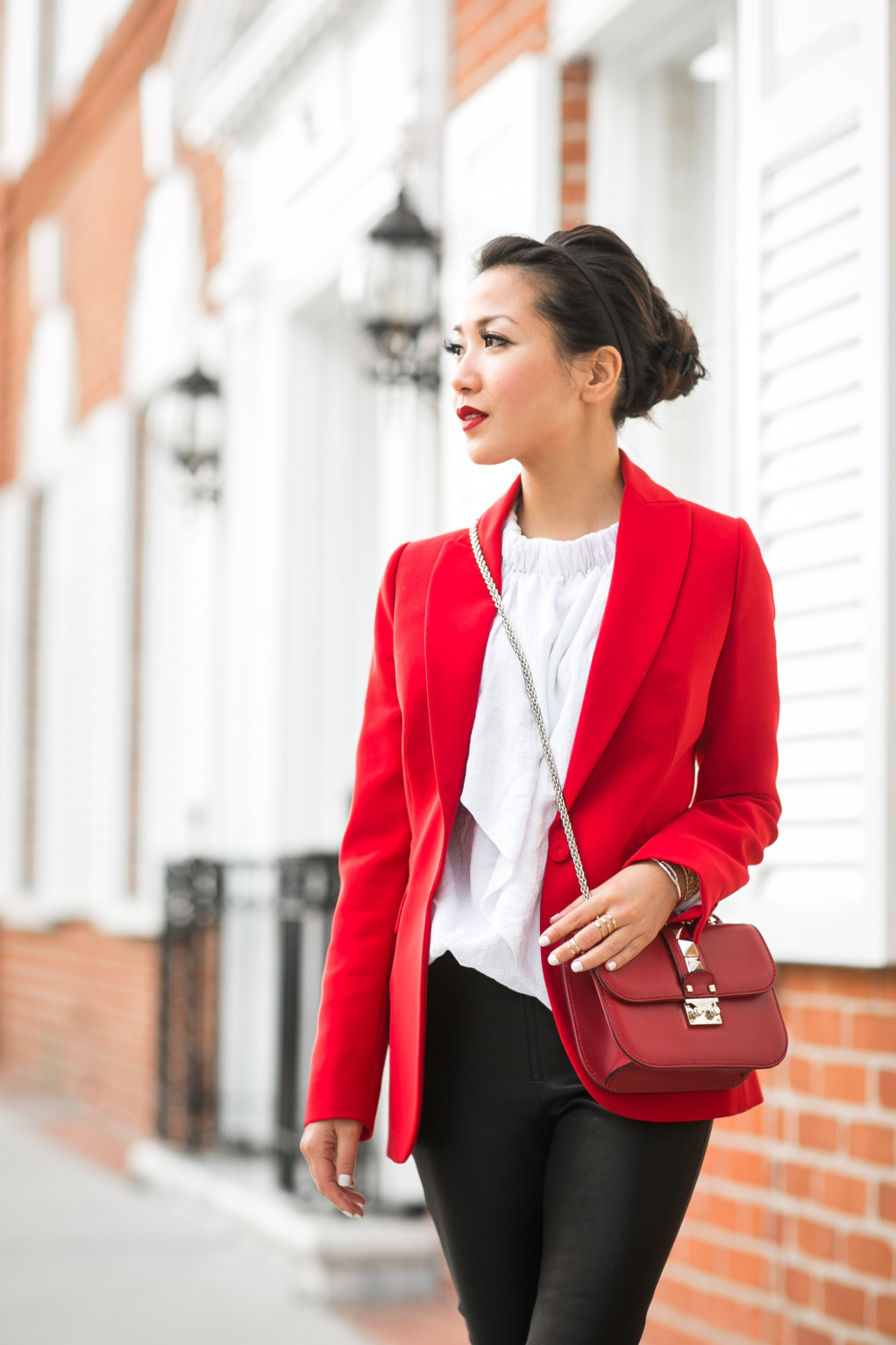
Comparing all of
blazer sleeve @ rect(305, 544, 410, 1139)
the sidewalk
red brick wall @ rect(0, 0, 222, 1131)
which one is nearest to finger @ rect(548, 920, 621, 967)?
blazer sleeve @ rect(305, 544, 410, 1139)

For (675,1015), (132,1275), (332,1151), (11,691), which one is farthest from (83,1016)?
(675,1015)

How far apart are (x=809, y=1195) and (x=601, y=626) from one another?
6.11ft

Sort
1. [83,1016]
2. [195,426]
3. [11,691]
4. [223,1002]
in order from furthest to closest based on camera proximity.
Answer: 1. [11,691]
2. [83,1016]
3. [195,426]
4. [223,1002]

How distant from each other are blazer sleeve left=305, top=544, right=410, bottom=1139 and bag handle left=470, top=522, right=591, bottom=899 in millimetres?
142

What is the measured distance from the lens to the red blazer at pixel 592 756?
6.18 ft

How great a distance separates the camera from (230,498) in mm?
6781

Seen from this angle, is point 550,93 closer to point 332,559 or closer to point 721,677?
point 332,559

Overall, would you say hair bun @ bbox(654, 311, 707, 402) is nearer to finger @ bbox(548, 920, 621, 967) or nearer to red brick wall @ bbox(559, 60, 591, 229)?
finger @ bbox(548, 920, 621, 967)

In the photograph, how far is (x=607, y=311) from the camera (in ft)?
6.61

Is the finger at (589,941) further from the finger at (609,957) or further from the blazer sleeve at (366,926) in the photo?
the blazer sleeve at (366,926)

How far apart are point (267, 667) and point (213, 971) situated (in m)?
1.23

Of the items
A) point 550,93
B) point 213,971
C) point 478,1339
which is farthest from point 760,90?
point 213,971

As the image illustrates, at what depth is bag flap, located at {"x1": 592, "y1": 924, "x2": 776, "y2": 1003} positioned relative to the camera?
5.88ft

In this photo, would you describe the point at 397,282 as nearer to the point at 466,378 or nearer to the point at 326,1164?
the point at 466,378
